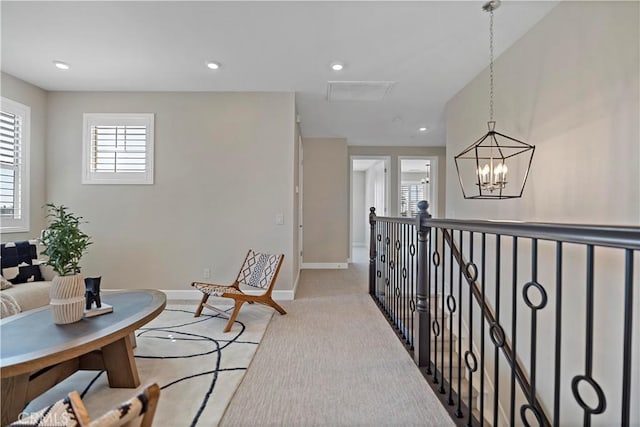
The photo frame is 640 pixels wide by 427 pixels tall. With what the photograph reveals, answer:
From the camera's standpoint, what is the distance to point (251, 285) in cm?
348

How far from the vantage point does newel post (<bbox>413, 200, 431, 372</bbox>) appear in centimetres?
209

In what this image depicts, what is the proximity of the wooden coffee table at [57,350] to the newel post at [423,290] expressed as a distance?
5.82ft

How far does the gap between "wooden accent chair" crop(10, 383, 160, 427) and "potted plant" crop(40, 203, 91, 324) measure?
1466mm

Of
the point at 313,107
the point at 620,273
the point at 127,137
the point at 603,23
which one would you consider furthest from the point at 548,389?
the point at 127,137

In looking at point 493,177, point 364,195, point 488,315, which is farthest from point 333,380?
point 364,195

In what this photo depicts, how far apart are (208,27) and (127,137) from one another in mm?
2110

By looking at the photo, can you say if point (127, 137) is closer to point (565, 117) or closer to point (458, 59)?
point (458, 59)

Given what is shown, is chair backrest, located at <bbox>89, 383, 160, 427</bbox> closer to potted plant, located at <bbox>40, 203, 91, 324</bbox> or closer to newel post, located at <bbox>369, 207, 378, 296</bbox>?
potted plant, located at <bbox>40, 203, 91, 324</bbox>

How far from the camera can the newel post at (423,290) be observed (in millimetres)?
2092

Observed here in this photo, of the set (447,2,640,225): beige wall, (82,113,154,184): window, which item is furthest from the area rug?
(447,2,640,225): beige wall

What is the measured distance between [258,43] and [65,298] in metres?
2.45

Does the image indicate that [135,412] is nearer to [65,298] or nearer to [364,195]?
[65,298]

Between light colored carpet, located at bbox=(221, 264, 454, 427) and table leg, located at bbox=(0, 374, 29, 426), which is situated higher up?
table leg, located at bbox=(0, 374, 29, 426)

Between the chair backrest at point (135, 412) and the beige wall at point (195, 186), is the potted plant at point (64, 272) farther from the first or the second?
the beige wall at point (195, 186)
